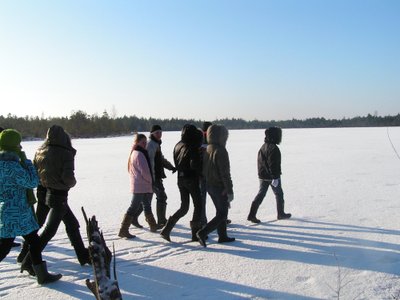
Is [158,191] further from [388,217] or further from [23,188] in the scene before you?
[388,217]

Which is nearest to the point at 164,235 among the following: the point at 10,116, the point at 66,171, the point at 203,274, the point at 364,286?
the point at 203,274

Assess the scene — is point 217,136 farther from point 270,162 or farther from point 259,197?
point 259,197

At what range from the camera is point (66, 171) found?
14.4 feet

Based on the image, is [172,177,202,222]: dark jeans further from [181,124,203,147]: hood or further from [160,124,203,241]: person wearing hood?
[181,124,203,147]: hood

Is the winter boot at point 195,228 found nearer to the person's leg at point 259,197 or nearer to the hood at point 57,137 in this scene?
the person's leg at point 259,197

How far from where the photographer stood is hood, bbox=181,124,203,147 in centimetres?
543

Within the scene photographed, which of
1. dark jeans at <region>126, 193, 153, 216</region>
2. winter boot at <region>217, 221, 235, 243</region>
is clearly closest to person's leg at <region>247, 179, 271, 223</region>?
winter boot at <region>217, 221, 235, 243</region>

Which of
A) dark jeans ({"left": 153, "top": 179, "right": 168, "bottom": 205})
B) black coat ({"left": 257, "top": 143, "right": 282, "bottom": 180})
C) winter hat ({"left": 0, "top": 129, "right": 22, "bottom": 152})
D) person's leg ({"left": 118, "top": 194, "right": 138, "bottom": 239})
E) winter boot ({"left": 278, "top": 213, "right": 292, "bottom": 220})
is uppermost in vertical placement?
winter hat ({"left": 0, "top": 129, "right": 22, "bottom": 152})

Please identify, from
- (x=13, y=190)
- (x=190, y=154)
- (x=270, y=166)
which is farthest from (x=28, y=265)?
(x=270, y=166)

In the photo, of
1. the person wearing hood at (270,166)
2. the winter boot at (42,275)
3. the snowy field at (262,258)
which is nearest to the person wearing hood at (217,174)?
the snowy field at (262,258)

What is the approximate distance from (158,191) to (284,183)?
5.77 metres

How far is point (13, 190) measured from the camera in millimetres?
3926

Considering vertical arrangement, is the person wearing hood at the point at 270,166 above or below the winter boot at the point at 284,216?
above

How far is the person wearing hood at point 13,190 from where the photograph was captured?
386 centimetres
